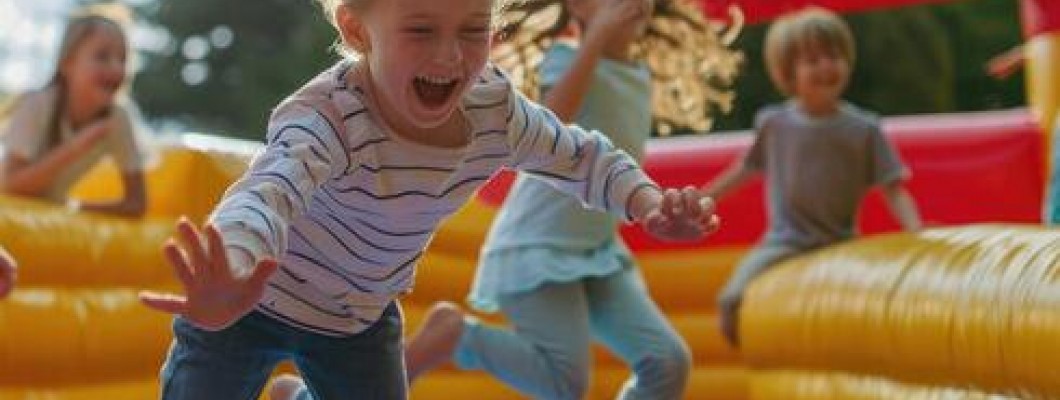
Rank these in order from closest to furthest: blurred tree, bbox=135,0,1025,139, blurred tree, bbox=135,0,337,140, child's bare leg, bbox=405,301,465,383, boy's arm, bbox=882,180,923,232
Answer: child's bare leg, bbox=405,301,465,383, boy's arm, bbox=882,180,923,232, blurred tree, bbox=135,0,1025,139, blurred tree, bbox=135,0,337,140

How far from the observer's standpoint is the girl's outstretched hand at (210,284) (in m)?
1.43

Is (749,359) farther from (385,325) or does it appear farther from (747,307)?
(385,325)

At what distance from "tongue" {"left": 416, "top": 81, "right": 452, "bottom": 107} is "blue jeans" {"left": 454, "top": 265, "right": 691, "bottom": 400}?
1209mm

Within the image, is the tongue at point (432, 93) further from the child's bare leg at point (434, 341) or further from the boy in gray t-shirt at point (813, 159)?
the boy in gray t-shirt at point (813, 159)

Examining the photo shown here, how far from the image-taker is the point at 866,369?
308 centimetres

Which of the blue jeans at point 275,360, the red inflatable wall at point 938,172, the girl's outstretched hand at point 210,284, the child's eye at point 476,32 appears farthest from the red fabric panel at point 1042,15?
the girl's outstretched hand at point 210,284

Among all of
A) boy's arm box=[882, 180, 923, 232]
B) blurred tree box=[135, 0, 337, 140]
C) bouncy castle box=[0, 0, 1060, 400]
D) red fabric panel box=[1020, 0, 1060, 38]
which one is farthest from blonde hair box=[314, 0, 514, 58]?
→ blurred tree box=[135, 0, 337, 140]

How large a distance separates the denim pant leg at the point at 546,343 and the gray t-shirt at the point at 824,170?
1.09 metres

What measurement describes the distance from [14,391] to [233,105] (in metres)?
10.8

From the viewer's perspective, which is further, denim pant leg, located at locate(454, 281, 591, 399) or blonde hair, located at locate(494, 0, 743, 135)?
blonde hair, located at locate(494, 0, 743, 135)

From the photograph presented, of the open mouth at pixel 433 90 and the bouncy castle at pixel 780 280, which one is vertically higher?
the open mouth at pixel 433 90

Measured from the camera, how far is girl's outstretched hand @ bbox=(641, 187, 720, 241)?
6.09 ft

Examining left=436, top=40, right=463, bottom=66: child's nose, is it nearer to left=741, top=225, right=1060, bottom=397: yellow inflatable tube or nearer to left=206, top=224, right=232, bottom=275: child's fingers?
left=206, top=224, right=232, bottom=275: child's fingers

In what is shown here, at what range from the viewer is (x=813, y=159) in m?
4.09
